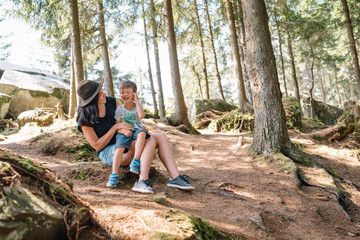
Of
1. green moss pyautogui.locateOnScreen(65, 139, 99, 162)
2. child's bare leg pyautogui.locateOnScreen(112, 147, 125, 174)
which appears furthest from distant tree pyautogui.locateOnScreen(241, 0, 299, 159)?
green moss pyautogui.locateOnScreen(65, 139, 99, 162)

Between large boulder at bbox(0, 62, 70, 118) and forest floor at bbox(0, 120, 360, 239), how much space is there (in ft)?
25.5

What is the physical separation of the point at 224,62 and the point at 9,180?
18628 mm

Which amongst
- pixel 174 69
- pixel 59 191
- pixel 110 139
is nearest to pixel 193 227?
pixel 59 191

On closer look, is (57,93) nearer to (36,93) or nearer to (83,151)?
(36,93)

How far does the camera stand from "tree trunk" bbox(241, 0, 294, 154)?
17.9 ft

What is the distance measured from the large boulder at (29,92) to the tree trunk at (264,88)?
11.6 meters

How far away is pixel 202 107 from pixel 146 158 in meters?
10.9

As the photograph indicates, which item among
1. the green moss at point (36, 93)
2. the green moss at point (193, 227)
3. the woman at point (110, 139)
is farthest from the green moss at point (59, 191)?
the green moss at point (36, 93)

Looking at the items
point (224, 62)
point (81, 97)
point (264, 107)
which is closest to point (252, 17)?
point (264, 107)

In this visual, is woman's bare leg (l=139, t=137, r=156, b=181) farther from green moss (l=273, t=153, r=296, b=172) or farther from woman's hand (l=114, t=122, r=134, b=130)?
green moss (l=273, t=153, r=296, b=172)

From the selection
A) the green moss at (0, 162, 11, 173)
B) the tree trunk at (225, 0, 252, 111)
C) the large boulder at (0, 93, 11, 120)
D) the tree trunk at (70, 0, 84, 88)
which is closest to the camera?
the green moss at (0, 162, 11, 173)

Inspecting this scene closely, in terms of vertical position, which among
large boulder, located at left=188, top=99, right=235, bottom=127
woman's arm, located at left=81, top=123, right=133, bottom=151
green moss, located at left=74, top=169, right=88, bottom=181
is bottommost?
green moss, located at left=74, top=169, right=88, bottom=181

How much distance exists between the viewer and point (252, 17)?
5645 millimetres

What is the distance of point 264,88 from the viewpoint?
5.49 m
